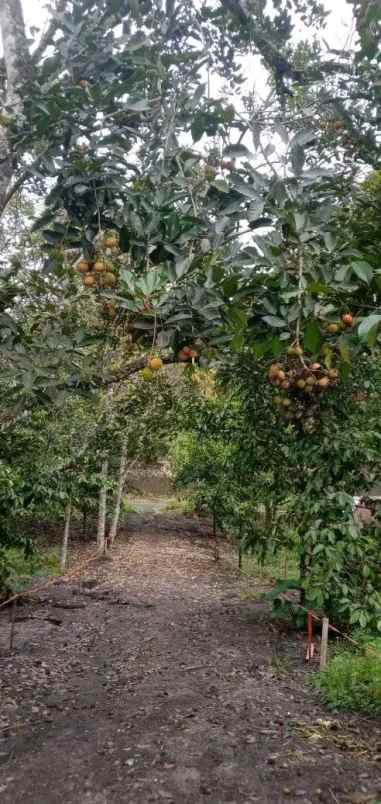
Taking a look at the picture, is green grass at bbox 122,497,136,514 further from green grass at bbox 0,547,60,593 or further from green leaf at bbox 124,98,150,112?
green leaf at bbox 124,98,150,112

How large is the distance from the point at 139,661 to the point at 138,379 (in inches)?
155

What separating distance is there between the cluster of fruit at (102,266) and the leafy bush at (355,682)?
9.95 feet

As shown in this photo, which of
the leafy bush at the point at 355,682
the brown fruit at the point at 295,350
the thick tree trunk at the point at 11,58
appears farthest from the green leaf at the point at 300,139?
the leafy bush at the point at 355,682

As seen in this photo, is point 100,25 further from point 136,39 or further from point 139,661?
point 139,661

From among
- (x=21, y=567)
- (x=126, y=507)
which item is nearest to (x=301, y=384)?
(x=21, y=567)

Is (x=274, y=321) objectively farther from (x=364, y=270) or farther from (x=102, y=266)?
(x=102, y=266)

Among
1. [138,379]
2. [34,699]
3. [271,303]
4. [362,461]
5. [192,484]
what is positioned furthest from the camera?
[192,484]

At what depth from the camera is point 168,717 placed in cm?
390

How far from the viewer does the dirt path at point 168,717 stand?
3.09 meters

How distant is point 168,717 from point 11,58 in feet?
12.8

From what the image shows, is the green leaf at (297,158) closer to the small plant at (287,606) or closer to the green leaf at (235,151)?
the green leaf at (235,151)

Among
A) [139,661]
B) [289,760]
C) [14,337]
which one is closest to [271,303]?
[14,337]

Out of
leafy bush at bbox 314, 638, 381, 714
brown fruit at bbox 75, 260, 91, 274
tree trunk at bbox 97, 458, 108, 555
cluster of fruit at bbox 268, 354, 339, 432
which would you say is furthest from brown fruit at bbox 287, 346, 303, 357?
tree trunk at bbox 97, 458, 108, 555

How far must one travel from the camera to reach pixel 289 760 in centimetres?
334
